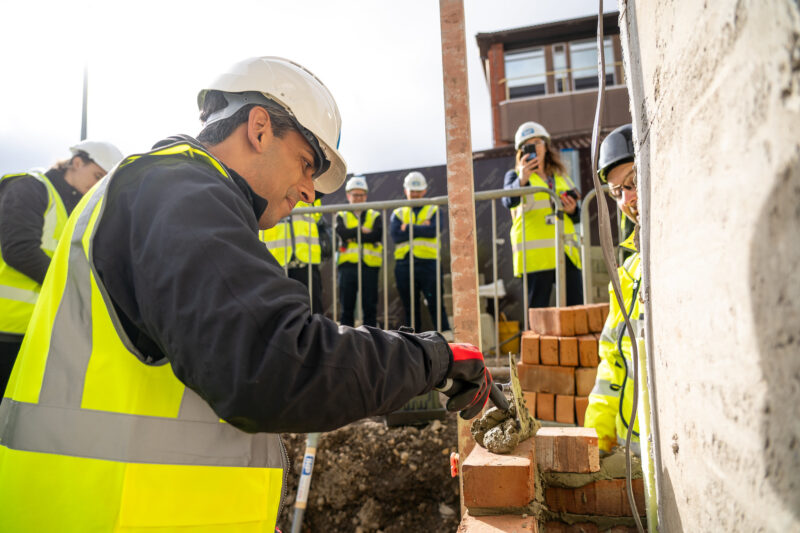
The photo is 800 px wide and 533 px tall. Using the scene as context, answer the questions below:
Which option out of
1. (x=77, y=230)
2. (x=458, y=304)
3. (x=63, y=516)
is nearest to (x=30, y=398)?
(x=63, y=516)

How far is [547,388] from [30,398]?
10.7 ft

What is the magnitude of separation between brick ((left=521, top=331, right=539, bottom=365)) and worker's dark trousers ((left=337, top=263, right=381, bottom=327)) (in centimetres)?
207

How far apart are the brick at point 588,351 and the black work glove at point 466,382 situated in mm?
2266

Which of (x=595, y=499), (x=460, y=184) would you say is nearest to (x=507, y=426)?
→ (x=595, y=499)

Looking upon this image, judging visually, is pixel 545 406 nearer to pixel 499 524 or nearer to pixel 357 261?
pixel 499 524

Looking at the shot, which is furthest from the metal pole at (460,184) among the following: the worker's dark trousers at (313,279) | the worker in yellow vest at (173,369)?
the worker's dark trousers at (313,279)

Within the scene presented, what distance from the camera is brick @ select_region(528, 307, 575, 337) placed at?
366cm

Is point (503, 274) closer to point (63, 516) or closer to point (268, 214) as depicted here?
point (268, 214)

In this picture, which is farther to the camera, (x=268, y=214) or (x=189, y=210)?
(x=268, y=214)

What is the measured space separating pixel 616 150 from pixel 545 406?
2041mm

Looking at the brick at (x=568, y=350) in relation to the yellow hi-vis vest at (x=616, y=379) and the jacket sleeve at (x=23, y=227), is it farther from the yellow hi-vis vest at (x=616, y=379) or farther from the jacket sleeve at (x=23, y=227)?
the jacket sleeve at (x=23, y=227)

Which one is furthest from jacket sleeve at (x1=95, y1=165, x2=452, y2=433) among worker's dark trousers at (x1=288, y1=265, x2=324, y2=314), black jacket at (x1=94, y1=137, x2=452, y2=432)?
worker's dark trousers at (x1=288, y1=265, x2=324, y2=314)

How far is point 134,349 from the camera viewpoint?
43.0 inches

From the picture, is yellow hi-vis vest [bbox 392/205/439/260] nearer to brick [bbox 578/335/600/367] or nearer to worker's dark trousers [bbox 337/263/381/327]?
worker's dark trousers [bbox 337/263/381/327]
